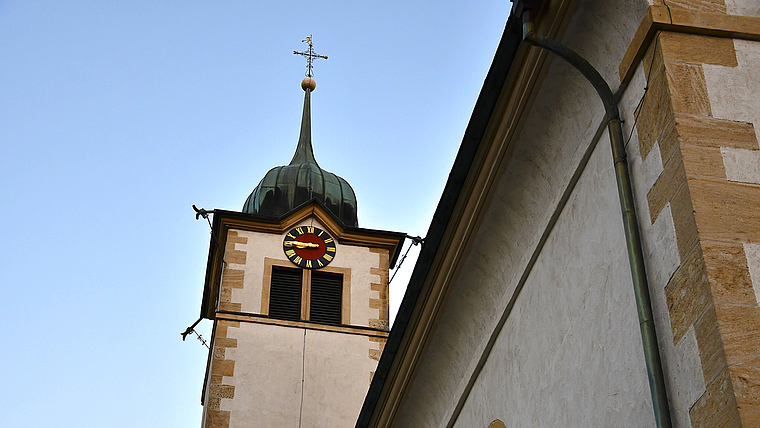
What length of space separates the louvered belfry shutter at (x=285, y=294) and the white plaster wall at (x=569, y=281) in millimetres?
11970

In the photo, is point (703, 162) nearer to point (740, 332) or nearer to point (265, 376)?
point (740, 332)

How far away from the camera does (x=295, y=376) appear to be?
64.0 ft

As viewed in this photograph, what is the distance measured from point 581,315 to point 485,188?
166cm

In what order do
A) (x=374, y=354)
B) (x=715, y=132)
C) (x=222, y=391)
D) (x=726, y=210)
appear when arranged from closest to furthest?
(x=726, y=210) → (x=715, y=132) → (x=222, y=391) → (x=374, y=354)

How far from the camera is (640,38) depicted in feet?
18.2

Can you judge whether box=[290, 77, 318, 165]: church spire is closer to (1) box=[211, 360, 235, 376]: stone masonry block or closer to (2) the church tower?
(2) the church tower

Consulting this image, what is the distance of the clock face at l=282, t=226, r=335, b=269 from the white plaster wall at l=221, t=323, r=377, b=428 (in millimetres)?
1606

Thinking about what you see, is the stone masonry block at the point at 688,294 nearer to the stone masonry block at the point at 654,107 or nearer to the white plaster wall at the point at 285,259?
the stone masonry block at the point at 654,107

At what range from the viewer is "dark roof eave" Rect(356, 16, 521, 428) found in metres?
6.62

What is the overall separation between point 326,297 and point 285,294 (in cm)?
78

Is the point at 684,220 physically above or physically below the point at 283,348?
below

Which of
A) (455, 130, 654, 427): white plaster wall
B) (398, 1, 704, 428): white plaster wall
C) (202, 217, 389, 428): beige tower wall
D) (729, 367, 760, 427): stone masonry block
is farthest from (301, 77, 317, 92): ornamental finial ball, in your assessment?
(729, 367, 760, 427): stone masonry block

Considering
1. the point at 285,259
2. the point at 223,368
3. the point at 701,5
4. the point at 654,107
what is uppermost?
the point at 285,259

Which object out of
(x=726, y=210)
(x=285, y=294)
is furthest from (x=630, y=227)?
(x=285, y=294)
